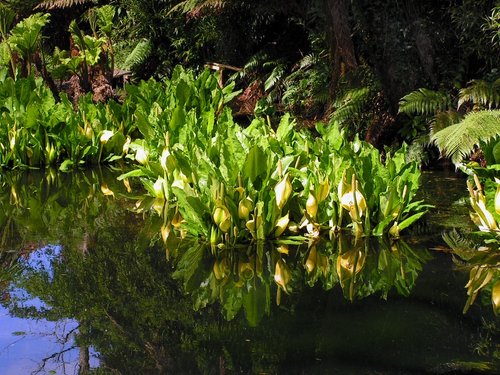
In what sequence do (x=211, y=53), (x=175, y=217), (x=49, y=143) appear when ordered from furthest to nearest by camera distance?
(x=211, y=53)
(x=49, y=143)
(x=175, y=217)

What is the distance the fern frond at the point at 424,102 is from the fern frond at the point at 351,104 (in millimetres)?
651

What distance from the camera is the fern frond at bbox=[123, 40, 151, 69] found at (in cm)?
1120

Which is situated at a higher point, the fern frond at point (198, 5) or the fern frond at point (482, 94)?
the fern frond at point (198, 5)

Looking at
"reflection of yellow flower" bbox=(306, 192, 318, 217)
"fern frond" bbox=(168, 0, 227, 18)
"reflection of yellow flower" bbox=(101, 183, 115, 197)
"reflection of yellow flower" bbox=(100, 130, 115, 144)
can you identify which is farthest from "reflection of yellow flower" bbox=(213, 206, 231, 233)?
"fern frond" bbox=(168, 0, 227, 18)

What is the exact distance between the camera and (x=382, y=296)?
3041 mm

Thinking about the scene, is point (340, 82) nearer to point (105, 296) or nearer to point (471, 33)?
point (471, 33)

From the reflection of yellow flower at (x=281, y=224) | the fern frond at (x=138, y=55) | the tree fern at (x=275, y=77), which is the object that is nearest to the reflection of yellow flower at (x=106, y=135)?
the tree fern at (x=275, y=77)

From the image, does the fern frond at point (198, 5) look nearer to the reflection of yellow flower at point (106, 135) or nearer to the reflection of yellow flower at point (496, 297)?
the reflection of yellow flower at point (106, 135)

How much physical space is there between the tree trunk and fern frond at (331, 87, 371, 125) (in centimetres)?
44

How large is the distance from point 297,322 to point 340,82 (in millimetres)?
4571

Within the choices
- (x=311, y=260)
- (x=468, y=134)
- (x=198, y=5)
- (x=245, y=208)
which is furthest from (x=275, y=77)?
(x=311, y=260)

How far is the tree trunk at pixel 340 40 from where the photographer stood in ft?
23.2

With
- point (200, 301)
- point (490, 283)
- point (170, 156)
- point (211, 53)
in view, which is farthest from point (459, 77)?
point (211, 53)

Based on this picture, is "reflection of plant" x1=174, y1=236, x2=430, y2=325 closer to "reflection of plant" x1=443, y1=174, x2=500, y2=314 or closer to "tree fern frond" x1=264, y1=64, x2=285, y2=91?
"reflection of plant" x1=443, y1=174, x2=500, y2=314
